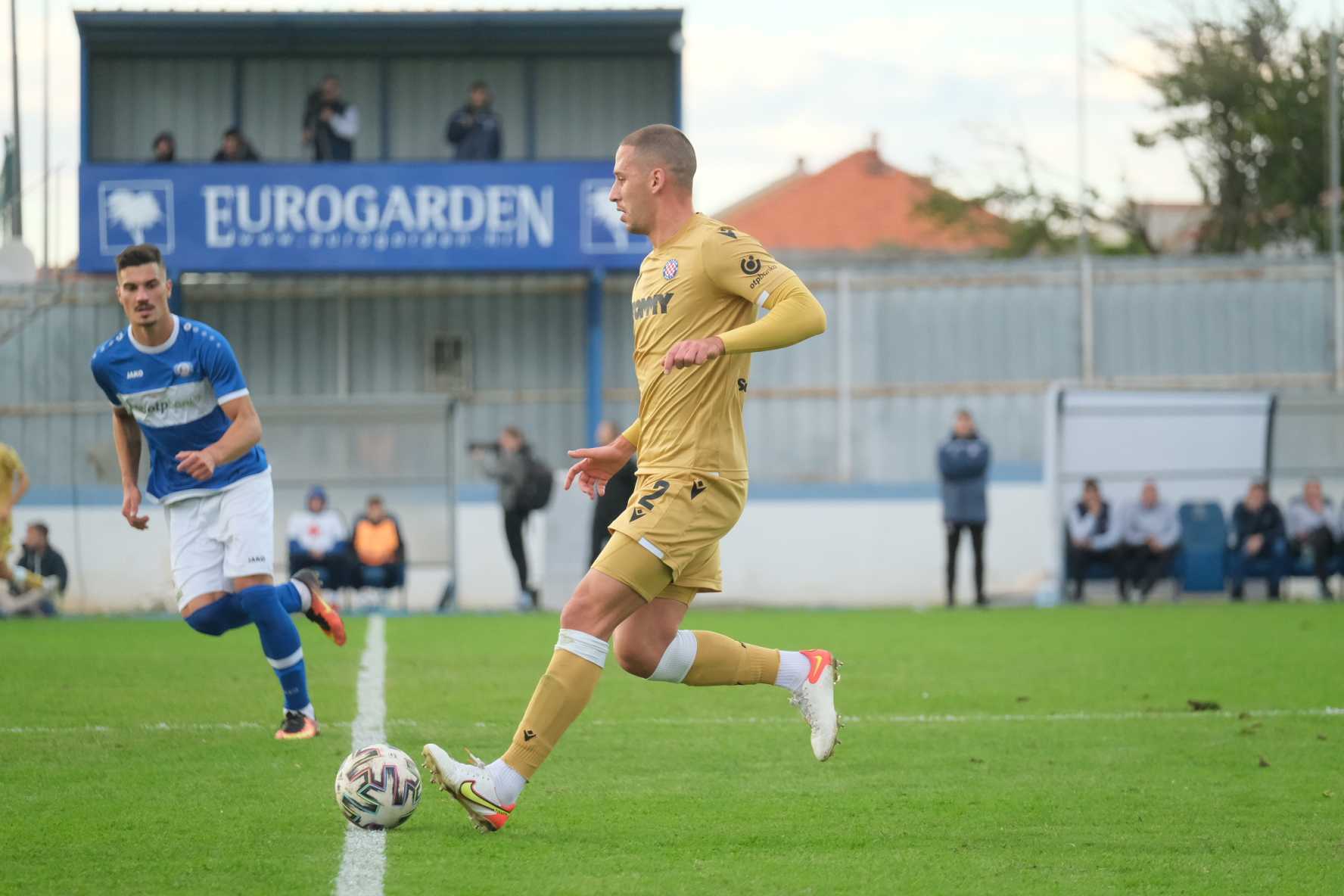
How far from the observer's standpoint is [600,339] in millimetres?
24172

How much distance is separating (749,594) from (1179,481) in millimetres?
5206

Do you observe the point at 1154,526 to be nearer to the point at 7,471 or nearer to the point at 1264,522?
the point at 1264,522

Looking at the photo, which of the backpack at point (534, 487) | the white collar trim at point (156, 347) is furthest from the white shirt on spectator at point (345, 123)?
the white collar trim at point (156, 347)

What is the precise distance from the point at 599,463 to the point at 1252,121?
31903 millimetres

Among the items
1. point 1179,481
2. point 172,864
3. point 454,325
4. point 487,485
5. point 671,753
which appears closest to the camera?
point 172,864

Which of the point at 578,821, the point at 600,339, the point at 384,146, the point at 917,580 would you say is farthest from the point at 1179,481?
the point at 578,821

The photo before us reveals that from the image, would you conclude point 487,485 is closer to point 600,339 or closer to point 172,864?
point 600,339

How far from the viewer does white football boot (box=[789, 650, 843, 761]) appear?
588cm

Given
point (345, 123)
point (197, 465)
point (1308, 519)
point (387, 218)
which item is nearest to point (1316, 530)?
point (1308, 519)

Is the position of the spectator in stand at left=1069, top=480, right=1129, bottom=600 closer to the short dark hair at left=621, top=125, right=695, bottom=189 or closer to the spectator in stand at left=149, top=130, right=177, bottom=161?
the spectator in stand at left=149, top=130, right=177, bottom=161

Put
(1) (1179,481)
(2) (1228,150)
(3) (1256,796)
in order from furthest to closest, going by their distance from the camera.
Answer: (2) (1228,150) → (1) (1179,481) → (3) (1256,796)

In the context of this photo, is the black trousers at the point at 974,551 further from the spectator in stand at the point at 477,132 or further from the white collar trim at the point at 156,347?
the white collar trim at the point at 156,347

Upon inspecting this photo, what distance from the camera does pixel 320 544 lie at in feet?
Result: 60.3

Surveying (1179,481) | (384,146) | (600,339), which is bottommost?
(1179,481)
